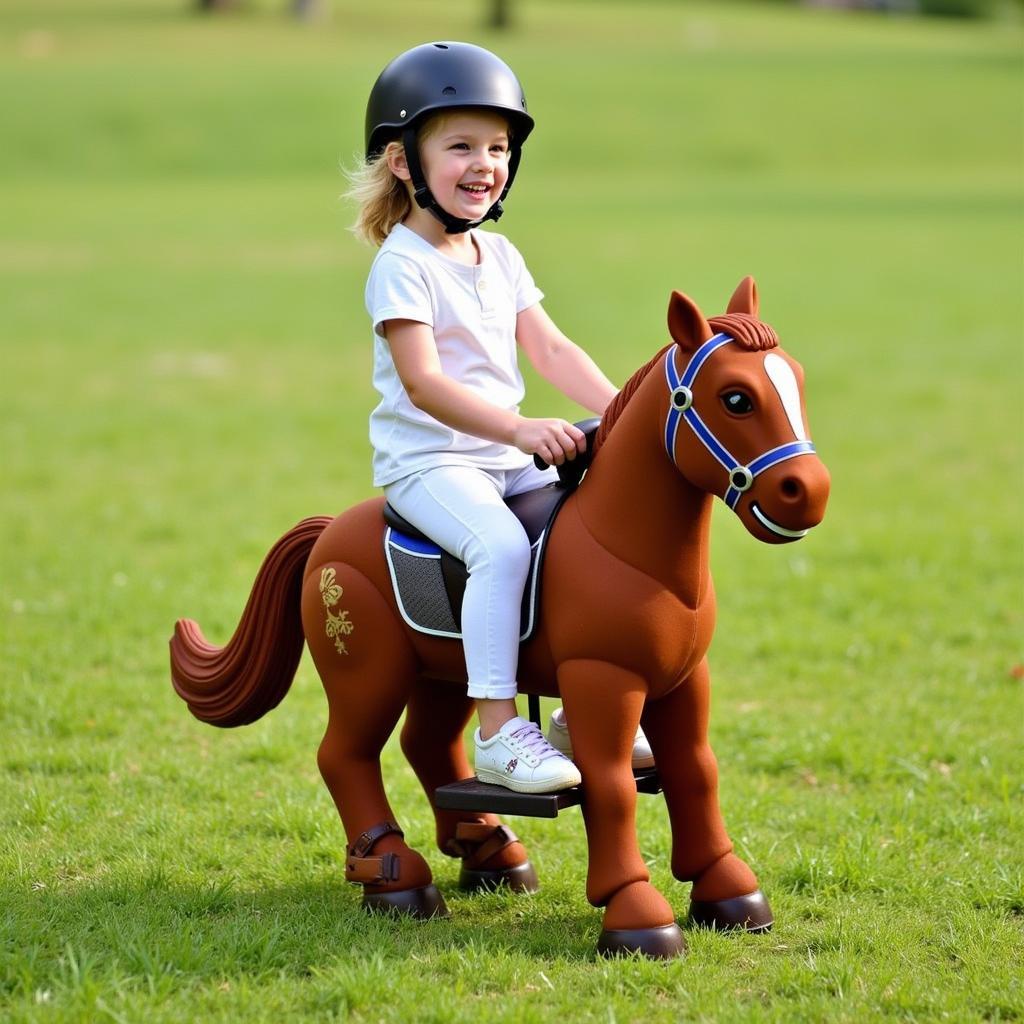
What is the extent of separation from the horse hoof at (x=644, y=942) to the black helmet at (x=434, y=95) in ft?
7.47

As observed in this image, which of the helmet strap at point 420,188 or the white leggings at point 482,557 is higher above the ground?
the helmet strap at point 420,188

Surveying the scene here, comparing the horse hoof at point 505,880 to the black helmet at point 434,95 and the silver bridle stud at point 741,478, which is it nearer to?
the silver bridle stud at point 741,478

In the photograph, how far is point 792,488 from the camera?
4.35 m

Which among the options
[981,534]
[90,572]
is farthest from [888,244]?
[90,572]

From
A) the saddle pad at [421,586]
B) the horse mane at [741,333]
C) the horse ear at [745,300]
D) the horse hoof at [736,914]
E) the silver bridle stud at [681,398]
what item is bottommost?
the horse hoof at [736,914]

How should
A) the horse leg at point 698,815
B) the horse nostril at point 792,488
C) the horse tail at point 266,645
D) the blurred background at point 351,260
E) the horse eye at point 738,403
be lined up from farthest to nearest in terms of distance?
the blurred background at point 351,260
the horse tail at point 266,645
the horse leg at point 698,815
the horse eye at point 738,403
the horse nostril at point 792,488

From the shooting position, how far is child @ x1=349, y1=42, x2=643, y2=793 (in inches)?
188

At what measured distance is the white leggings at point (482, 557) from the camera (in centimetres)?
476

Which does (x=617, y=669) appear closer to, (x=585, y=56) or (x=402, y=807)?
(x=402, y=807)

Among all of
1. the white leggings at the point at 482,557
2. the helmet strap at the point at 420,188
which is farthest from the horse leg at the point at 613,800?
the helmet strap at the point at 420,188

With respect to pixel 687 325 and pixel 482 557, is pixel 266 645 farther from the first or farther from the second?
pixel 687 325

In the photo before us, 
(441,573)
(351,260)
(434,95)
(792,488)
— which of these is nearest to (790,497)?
(792,488)

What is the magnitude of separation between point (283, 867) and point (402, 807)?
86cm

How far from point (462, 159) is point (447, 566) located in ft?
4.25
